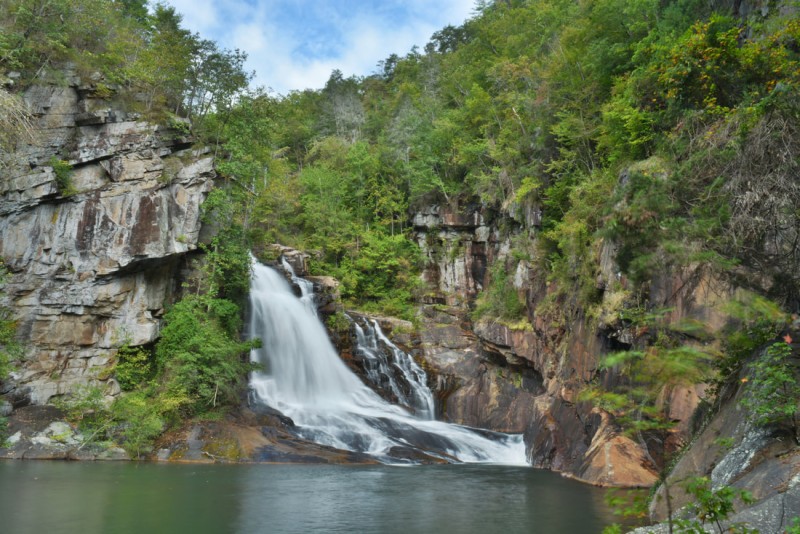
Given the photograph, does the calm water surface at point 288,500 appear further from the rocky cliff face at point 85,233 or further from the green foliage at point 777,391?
the rocky cliff face at point 85,233

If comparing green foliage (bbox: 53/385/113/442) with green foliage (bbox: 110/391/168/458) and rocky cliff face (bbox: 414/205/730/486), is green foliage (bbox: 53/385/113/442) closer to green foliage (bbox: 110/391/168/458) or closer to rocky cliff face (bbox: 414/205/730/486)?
green foliage (bbox: 110/391/168/458)

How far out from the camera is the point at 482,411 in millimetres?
22234

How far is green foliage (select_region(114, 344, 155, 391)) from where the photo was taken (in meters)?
20.4

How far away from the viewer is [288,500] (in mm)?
11938

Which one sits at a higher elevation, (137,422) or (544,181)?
(544,181)

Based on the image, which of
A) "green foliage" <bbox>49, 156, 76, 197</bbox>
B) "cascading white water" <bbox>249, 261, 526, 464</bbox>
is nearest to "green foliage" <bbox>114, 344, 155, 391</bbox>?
"cascading white water" <bbox>249, 261, 526, 464</bbox>

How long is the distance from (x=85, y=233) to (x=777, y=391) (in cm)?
2203

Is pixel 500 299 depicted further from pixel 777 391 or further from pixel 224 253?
pixel 777 391

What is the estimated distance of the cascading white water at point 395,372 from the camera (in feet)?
75.5

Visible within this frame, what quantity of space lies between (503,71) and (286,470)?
70.7 feet

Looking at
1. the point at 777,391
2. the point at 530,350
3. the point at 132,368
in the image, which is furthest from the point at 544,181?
the point at 132,368

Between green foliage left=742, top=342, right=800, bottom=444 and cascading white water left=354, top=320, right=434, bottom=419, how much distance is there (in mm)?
16730

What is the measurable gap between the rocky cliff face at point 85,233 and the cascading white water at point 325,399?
15.4 ft

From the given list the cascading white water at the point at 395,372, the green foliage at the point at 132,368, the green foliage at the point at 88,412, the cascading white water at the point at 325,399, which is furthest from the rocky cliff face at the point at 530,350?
the green foliage at the point at 88,412
